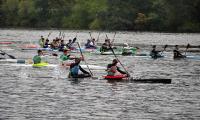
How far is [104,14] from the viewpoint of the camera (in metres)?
155

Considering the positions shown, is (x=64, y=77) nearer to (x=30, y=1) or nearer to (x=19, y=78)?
(x=19, y=78)

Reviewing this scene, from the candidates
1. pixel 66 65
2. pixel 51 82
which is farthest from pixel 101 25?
pixel 51 82

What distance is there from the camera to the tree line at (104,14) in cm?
14350

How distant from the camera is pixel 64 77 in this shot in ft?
138

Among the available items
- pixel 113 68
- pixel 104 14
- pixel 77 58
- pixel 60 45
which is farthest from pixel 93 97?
pixel 104 14

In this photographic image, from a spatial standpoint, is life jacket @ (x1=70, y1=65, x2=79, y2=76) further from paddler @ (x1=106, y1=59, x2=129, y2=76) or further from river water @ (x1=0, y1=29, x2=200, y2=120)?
paddler @ (x1=106, y1=59, x2=129, y2=76)

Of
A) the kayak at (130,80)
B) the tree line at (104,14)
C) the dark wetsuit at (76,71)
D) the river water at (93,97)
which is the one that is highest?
the tree line at (104,14)

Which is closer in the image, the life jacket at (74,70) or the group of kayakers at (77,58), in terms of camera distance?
the group of kayakers at (77,58)

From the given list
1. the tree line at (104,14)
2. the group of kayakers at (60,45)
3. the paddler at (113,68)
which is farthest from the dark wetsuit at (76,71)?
the tree line at (104,14)

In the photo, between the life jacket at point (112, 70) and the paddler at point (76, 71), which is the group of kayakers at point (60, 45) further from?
the life jacket at point (112, 70)

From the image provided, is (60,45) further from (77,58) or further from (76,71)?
(76,71)

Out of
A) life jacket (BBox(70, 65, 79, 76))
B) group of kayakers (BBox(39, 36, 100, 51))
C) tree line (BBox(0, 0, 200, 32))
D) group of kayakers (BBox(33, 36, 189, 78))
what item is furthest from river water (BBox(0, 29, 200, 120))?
tree line (BBox(0, 0, 200, 32))

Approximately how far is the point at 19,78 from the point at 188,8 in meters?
103

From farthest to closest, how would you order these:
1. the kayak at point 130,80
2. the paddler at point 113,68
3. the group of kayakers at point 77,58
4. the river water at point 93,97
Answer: the group of kayakers at point 77,58 < the kayak at point 130,80 < the paddler at point 113,68 < the river water at point 93,97
